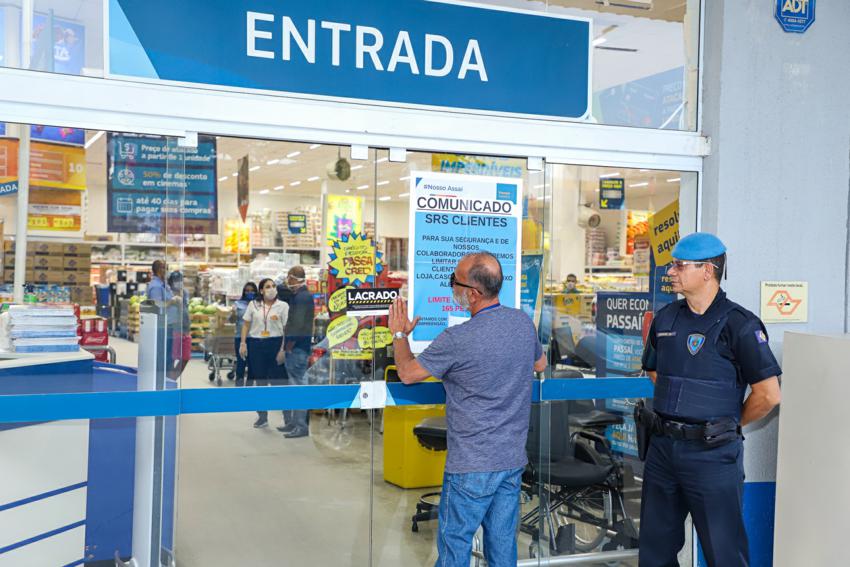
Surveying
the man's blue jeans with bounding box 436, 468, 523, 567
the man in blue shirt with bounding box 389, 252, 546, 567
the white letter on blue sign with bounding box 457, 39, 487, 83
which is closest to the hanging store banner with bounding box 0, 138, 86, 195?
the man in blue shirt with bounding box 389, 252, 546, 567

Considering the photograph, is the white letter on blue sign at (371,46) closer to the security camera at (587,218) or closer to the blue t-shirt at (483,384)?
the security camera at (587,218)

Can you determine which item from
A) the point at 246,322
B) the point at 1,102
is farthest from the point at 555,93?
the point at 1,102

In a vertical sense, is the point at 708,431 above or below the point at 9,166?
below

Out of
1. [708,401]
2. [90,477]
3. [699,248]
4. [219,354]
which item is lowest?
[90,477]

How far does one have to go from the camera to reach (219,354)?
3.53 metres

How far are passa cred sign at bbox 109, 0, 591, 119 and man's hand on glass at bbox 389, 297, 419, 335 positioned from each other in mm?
906

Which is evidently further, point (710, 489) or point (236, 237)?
point (236, 237)

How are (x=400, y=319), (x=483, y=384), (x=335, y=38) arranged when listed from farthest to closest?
(x=335, y=38) < (x=400, y=319) < (x=483, y=384)

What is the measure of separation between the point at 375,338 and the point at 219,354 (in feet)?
2.29

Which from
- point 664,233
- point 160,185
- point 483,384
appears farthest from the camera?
point 664,233

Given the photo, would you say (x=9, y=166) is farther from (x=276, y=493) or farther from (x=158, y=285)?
(x=276, y=493)

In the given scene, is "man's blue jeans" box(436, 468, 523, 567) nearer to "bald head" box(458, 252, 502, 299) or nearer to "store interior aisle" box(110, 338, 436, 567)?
"bald head" box(458, 252, 502, 299)

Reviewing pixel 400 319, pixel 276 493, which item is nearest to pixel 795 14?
pixel 400 319

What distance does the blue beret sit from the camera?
326 centimetres
